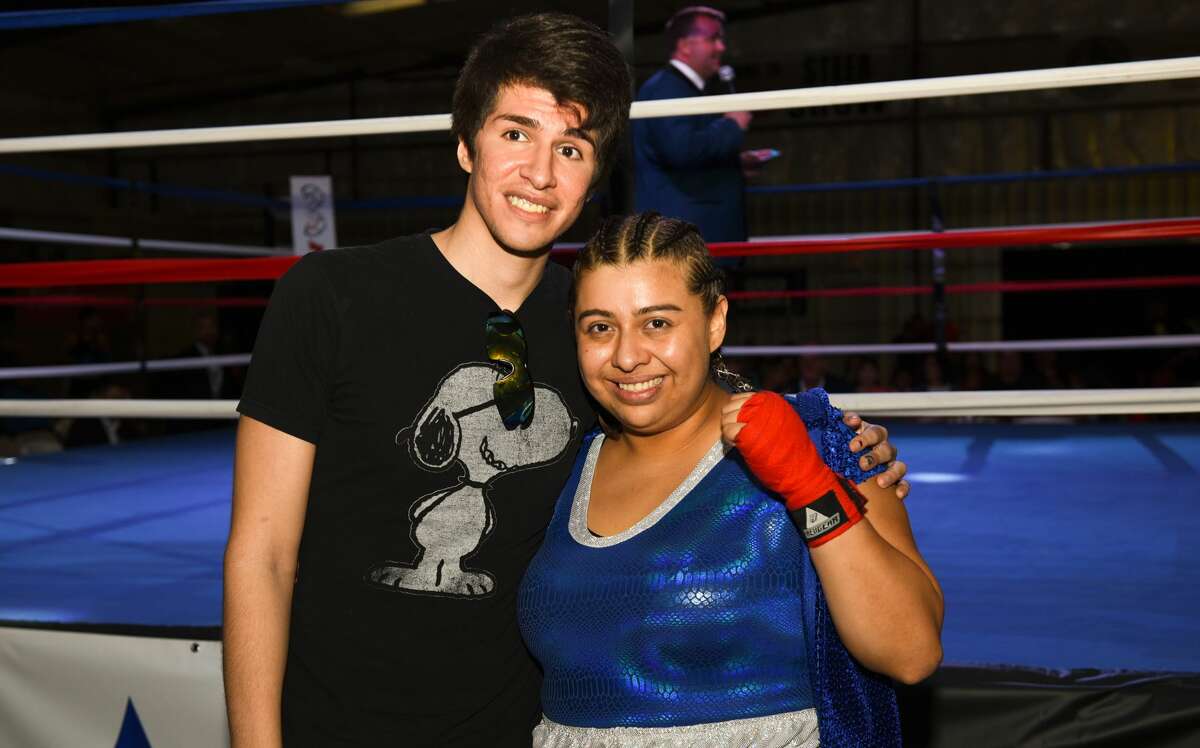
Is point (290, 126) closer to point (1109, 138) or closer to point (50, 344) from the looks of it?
point (50, 344)

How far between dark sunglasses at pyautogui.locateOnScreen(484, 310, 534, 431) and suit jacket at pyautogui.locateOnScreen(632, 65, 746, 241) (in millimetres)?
1746

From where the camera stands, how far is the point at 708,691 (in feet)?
3.18

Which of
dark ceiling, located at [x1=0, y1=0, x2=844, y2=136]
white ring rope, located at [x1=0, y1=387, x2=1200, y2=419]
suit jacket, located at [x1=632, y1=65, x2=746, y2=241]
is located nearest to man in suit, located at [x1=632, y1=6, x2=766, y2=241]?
suit jacket, located at [x1=632, y1=65, x2=746, y2=241]

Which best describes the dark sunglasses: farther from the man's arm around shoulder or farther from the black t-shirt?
the man's arm around shoulder

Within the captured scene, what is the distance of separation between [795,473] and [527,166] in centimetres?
41

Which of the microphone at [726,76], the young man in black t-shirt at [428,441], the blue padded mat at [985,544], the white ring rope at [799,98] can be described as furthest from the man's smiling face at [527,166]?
the microphone at [726,76]

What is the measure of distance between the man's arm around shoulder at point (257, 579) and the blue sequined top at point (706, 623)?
0.85ft

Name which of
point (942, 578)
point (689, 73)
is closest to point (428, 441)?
point (942, 578)

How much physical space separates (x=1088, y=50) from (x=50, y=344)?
7.95 meters

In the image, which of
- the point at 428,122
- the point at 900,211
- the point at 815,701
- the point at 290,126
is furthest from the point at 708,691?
the point at 900,211

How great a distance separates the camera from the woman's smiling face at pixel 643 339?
1035 millimetres

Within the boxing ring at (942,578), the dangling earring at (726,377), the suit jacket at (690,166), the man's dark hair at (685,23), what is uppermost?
the man's dark hair at (685,23)

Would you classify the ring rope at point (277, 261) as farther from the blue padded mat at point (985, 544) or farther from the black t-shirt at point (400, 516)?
the black t-shirt at point (400, 516)

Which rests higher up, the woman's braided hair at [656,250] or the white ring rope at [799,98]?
the white ring rope at [799,98]
